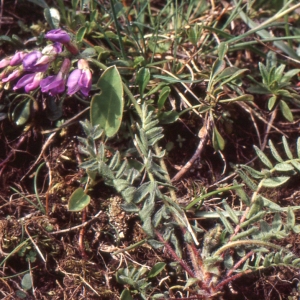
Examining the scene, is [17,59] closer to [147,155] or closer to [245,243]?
[147,155]

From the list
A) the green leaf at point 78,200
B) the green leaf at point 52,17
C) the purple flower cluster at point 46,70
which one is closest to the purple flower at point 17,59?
the purple flower cluster at point 46,70

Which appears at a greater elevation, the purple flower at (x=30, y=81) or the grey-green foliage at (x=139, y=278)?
the purple flower at (x=30, y=81)

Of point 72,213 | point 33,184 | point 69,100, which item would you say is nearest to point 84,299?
point 72,213

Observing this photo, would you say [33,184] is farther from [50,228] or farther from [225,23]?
[225,23]

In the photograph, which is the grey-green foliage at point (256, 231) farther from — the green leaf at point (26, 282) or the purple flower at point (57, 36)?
the purple flower at point (57, 36)

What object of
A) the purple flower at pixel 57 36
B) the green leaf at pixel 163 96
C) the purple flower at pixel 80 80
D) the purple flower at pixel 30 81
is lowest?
the green leaf at pixel 163 96

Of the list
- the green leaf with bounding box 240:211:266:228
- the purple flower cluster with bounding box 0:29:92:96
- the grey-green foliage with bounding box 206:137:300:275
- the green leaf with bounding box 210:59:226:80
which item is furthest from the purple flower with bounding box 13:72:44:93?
the green leaf with bounding box 240:211:266:228
